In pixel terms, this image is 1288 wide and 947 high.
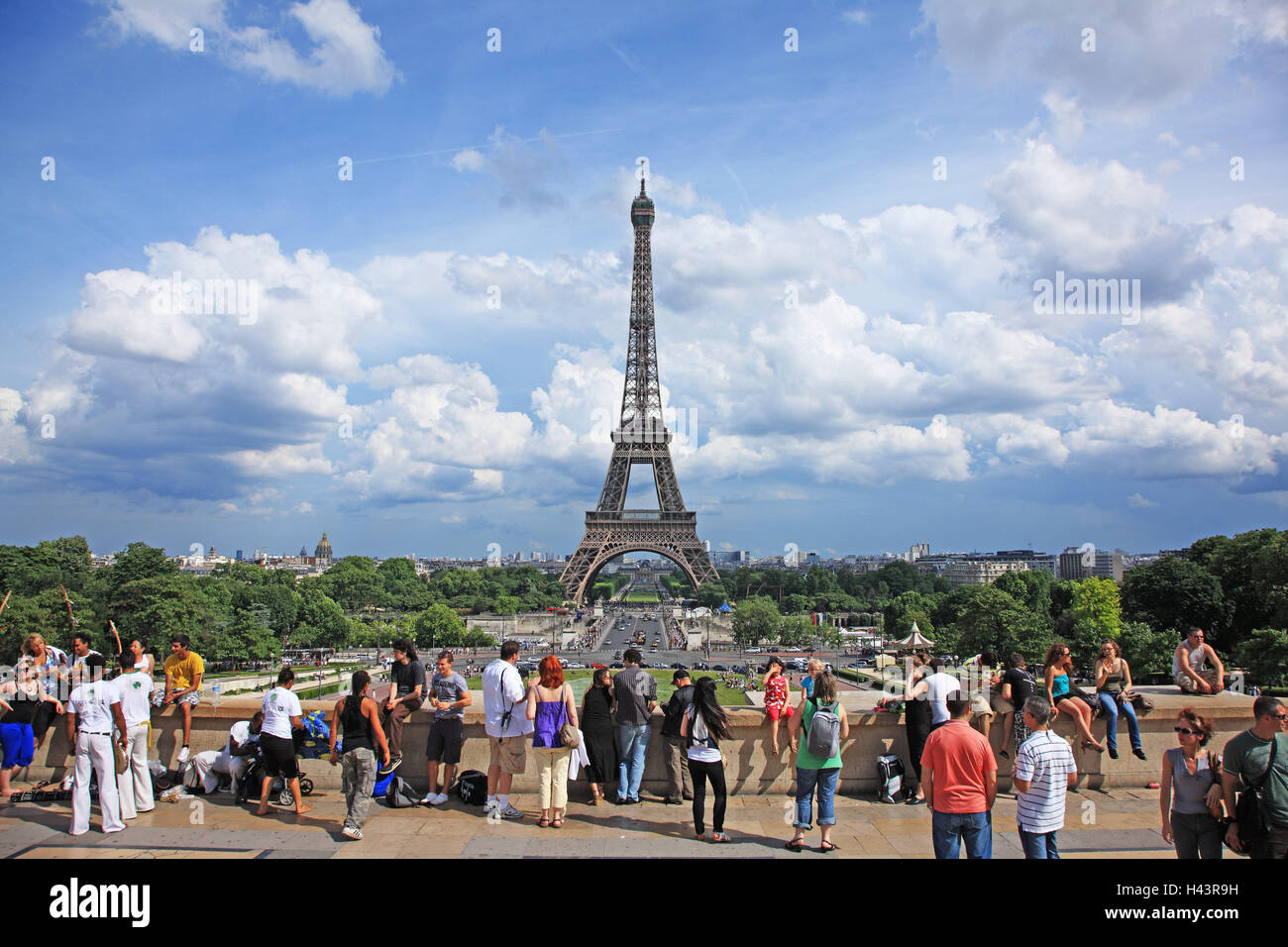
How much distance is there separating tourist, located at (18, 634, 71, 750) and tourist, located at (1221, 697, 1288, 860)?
10906mm

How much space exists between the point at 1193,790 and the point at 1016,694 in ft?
8.01

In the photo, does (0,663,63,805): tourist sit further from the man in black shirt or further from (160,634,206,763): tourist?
the man in black shirt

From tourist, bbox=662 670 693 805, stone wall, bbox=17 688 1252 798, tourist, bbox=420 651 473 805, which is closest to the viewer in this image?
tourist, bbox=662 670 693 805

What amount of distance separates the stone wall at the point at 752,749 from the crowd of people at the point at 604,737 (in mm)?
187

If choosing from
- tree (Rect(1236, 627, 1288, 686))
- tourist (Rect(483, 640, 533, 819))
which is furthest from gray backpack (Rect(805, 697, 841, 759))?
tree (Rect(1236, 627, 1288, 686))

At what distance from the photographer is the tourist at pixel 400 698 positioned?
8547 mm

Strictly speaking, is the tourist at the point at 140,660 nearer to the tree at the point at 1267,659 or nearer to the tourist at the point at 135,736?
the tourist at the point at 135,736

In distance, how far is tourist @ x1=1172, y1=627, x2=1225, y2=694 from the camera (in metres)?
10.4

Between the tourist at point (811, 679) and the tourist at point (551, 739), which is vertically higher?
the tourist at point (811, 679)

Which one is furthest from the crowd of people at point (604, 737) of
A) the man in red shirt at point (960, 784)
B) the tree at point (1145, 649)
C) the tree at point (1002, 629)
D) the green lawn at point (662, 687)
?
the tree at point (1002, 629)
